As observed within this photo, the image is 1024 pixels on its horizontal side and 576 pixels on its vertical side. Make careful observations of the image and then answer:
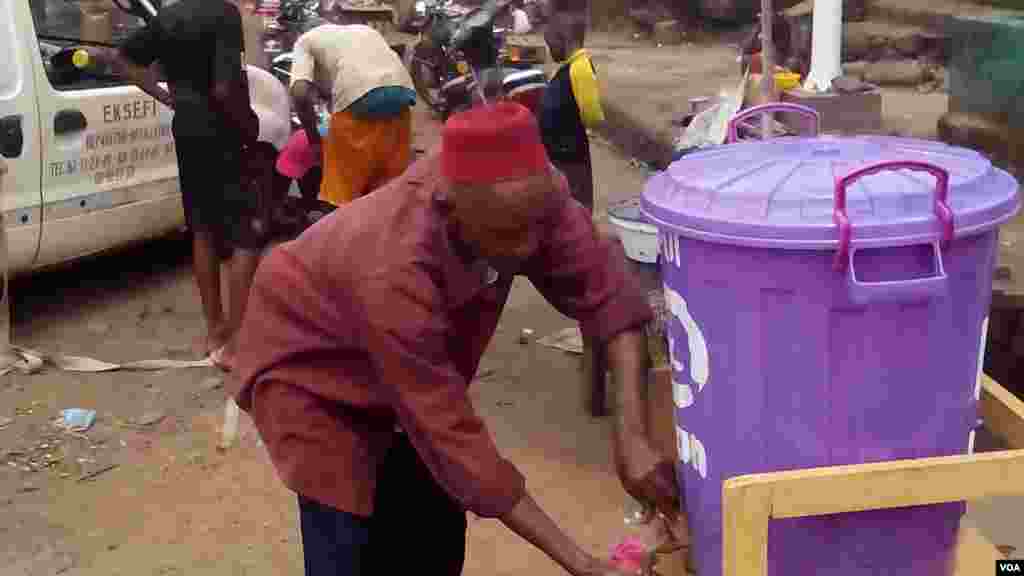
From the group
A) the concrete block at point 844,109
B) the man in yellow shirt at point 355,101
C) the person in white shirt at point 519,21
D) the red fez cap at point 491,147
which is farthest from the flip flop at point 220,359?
the person in white shirt at point 519,21

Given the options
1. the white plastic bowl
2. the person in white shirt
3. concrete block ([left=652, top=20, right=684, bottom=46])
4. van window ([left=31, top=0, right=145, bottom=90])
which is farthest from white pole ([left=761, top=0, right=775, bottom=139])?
concrete block ([left=652, top=20, right=684, bottom=46])

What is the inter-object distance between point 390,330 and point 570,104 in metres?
3.01

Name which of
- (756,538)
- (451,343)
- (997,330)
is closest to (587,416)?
(997,330)

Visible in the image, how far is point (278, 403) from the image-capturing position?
2.32 meters

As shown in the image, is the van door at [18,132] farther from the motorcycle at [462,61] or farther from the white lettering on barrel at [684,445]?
the white lettering on barrel at [684,445]

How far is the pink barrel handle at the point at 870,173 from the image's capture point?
1903mm

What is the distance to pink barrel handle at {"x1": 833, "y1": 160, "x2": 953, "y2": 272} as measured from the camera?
1.90m

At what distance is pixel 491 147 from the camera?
1.93 meters

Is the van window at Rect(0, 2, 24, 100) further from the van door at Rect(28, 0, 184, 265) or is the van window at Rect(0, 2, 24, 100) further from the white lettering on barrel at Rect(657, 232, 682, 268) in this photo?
the white lettering on barrel at Rect(657, 232, 682, 268)

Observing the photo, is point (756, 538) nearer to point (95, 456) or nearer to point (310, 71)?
point (95, 456)

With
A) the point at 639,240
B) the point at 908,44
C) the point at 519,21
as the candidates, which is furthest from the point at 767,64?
the point at 519,21

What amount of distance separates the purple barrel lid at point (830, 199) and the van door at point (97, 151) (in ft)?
12.4

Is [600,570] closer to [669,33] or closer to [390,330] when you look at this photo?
[390,330]

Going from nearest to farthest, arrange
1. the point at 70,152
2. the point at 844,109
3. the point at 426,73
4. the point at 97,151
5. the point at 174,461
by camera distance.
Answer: the point at 174,461 < the point at 70,152 < the point at 97,151 < the point at 844,109 < the point at 426,73
